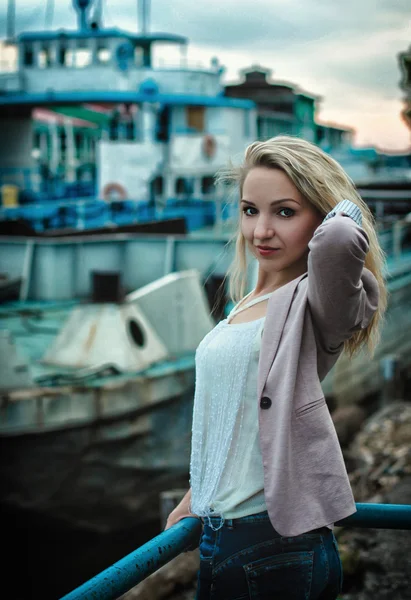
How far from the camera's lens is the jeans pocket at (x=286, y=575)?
151 centimetres

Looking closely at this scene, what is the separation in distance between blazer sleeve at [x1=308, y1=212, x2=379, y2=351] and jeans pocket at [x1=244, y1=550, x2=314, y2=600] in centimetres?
47

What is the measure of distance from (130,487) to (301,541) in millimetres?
7102

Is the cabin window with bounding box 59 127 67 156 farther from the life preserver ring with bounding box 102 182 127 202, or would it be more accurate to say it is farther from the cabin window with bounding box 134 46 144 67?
the life preserver ring with bounding box 102 182 127 202

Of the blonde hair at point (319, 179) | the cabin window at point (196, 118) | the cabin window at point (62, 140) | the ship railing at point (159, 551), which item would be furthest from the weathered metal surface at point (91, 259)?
the cabin window at point (62, 140)

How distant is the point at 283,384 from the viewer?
1.43 meters

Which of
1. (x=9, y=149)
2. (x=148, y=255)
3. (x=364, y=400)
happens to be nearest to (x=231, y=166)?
(x=148, y=255)

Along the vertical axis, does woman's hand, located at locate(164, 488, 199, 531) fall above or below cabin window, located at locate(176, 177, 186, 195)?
below

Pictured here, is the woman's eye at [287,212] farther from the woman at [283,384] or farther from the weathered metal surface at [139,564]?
the weathered metal surface at [139,564]

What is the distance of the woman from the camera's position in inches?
56.1

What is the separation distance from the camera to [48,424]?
7.67 meters

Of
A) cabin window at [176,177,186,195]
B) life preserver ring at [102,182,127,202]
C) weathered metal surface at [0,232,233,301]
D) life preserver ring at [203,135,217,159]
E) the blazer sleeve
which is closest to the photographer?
the blazer sleeve

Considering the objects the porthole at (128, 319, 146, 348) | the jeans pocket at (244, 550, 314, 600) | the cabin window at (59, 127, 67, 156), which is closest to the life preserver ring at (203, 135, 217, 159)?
the porthole at (128, 319, 146, 348)

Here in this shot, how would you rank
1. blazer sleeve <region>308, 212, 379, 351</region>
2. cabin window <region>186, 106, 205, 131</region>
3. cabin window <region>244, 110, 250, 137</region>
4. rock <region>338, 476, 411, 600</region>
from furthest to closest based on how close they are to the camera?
1. cabin window <region>244, 110, 250, 137</region>
2. cabin window <region>186, 106, 205, 131</region>
3. rock <region>338, 476, 411, 600</region>
4. blazer sleeve <region>308, 212, 379, 351</region>

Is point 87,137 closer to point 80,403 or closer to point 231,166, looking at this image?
point 80,403
